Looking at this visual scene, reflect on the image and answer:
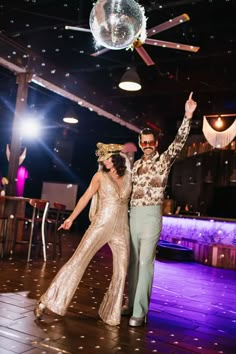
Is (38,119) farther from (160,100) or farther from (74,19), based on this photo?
(74,19)

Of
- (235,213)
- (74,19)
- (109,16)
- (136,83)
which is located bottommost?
(235,213)

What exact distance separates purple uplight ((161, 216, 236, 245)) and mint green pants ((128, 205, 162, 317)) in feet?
14.9

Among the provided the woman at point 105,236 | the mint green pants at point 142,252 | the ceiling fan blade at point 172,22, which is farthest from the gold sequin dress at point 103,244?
the ceiling fan blade at point 172,22

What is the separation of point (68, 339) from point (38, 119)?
414 inches

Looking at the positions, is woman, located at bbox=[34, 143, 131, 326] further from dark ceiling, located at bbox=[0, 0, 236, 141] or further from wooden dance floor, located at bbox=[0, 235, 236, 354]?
dark ceiling, located at bbox=[0, 0, 236, 141]

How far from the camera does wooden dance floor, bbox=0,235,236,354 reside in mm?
2209

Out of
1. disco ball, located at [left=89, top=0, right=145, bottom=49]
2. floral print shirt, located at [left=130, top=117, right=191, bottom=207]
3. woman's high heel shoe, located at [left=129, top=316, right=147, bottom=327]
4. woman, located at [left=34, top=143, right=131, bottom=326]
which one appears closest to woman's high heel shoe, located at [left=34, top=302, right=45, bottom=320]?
woman, located at [left=34, top=143, right=131, bottom=326]

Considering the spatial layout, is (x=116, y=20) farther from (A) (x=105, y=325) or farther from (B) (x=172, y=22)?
(A) (x=105, y=325)

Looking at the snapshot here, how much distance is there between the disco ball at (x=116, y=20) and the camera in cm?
287

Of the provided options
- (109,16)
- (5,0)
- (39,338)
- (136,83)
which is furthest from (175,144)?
(5,0)

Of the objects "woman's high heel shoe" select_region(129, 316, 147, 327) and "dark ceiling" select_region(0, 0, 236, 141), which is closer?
"woman's high heel shoe" select_region(129, 316, 147, 327)

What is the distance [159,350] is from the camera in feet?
7.37

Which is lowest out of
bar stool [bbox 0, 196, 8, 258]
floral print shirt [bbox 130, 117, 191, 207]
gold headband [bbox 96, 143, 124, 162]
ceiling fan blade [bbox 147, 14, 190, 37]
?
bar stool [bbox 0, 196, 8, 258]

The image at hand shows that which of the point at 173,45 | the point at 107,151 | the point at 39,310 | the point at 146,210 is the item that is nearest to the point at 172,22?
the point at 173,45
